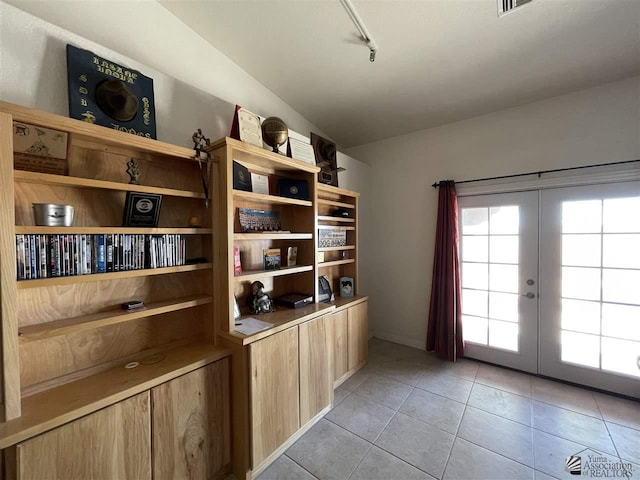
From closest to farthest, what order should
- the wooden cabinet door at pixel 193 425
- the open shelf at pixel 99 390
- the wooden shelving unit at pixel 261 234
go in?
the open shelf at pixel 99 390 < the wooden cabinet door at pixel 193 425 < the wooden shelving unit at pixel 261 234

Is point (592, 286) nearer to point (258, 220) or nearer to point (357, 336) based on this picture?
point (357, 336)

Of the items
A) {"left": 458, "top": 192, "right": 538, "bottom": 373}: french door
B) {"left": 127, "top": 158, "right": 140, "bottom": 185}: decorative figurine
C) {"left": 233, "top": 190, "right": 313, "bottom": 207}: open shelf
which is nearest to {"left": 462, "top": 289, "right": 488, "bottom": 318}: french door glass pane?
{"left": 458, "top": 192, "right": 538, "bottom": 373}: french door

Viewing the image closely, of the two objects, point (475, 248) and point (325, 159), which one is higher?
point (325, 159)

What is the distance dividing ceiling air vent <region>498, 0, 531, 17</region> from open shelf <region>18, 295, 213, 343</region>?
2.54 meters

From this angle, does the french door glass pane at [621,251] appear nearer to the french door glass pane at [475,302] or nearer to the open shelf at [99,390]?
the french door glass pane at [475,302]

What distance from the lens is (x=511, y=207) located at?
2.63 metres

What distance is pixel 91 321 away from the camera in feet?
3.86

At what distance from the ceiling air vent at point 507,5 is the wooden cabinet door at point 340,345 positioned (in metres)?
2.41

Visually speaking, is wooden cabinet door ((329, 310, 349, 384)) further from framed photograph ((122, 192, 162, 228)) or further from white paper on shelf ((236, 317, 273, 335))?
framed photograph ((122, 192, 162, 228))

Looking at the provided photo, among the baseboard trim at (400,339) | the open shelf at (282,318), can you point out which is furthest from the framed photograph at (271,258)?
the baseboard trim at (400,339)

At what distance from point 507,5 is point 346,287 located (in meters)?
2.45

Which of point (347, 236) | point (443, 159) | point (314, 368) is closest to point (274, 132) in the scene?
point (347, 236)

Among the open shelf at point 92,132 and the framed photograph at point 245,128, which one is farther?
the framed photograph at point 245,128

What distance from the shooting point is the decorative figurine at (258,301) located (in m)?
1.96
